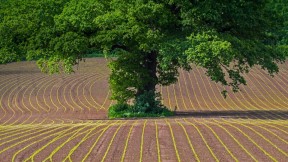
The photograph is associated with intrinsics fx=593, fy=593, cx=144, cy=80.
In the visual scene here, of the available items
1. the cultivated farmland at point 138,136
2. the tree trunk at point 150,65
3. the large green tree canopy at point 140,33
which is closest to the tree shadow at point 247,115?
the cultivated farmland at point 138,136

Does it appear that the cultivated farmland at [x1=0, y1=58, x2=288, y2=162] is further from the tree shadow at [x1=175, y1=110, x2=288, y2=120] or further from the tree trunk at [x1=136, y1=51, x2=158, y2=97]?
the tree trunk at [x1=136, y1=51, x2=158, y2=97]

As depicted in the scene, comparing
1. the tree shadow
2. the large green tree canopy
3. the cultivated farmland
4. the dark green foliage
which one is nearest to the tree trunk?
the large green tree canopy

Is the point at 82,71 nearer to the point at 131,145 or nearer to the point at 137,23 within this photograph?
the point at 137,23

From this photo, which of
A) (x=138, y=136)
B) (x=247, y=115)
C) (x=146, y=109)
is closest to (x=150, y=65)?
(x=146, y=109)

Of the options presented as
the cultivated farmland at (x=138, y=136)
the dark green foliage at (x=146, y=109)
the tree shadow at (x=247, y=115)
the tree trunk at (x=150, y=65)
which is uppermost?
the tree trunk at (x=150, y=65)

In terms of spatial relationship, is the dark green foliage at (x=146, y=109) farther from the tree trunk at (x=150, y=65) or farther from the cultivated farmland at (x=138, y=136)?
the cultivated farmland at (x=138, y=136)

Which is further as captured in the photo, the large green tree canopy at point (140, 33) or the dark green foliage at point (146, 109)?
the dark green foliage at point (146, 109)

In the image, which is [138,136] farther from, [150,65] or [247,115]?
[150,65]

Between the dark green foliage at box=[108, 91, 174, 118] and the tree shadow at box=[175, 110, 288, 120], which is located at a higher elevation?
the dark green foliage at box=[108, 91, 174, 118]
